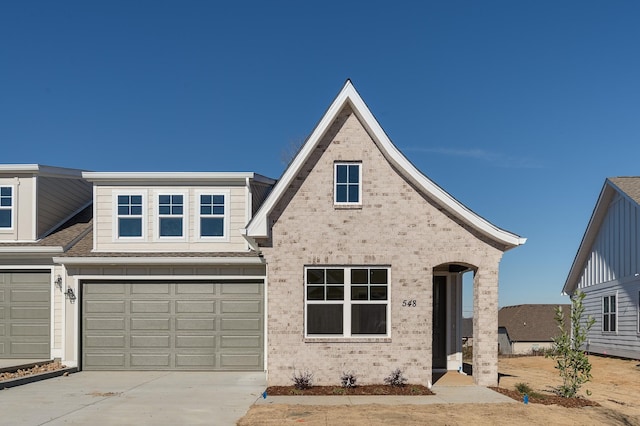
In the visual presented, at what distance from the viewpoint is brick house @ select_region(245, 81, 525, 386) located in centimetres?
1486

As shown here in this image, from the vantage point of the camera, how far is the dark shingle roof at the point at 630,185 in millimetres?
23939

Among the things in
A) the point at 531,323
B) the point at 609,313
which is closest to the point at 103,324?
the point at 609,313

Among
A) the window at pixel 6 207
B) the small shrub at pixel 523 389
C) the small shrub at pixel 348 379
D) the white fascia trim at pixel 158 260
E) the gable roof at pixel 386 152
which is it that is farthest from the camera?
the window at pixel 6 207

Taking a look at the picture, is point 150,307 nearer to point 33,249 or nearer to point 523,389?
point 33,249

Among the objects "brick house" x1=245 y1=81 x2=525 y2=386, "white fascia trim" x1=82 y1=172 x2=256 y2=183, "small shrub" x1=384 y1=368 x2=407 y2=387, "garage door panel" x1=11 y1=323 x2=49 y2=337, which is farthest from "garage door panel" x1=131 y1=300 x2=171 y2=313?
"small shrub" x1=384 y1=368 x2=407 y2=387

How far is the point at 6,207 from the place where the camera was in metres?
19.7

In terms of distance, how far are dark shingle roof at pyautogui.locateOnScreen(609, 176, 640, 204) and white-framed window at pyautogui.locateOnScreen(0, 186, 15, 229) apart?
21.0 m

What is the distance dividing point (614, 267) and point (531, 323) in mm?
14878

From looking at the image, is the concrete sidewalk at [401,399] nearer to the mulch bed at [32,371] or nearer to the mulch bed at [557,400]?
Answer: the mulch bed at [557,400]

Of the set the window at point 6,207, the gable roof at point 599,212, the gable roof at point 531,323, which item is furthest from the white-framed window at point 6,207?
the gable roof at point 531,323

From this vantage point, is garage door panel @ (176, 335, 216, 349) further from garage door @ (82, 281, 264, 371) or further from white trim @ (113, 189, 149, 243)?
white trim @ (113, 189, 149, 243)

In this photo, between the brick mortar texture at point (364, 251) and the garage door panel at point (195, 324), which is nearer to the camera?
the brick mortar texture at point (364, 251)

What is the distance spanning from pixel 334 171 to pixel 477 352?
540 centimetres

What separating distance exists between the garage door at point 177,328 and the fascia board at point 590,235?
52.5 feet
